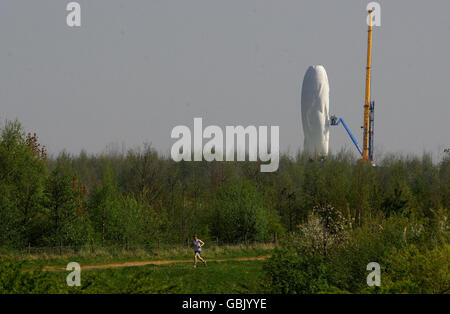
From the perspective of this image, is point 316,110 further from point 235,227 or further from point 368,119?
point 235,227

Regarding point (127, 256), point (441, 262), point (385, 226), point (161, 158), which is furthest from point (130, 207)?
point (161, 158)

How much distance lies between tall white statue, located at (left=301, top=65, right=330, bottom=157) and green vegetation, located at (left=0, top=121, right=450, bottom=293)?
47.7 feet

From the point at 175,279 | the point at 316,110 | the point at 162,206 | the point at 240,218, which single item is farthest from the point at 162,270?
the point at 316,110

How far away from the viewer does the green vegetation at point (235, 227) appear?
15508 mm

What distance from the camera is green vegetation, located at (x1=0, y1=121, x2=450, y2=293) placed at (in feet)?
50.9

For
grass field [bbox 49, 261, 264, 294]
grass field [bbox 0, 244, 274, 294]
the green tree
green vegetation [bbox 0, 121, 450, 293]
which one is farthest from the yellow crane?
grass field [bbox 49, 261, 264, 294]

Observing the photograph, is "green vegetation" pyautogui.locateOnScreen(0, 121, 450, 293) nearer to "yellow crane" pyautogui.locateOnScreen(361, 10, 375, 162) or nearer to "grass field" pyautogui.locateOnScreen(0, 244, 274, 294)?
"grass field" pyautogui.locateOnScreen(0, 244, 274, 294)

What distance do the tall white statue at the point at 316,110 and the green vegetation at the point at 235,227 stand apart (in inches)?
572

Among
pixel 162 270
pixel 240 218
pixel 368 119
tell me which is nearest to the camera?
pixel 162 270

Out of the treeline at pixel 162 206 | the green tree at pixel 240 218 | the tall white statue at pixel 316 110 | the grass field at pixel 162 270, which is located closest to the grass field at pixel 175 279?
the grass field at pixel 162 270

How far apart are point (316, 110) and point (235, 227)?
32.7 m

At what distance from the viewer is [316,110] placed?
234 ft

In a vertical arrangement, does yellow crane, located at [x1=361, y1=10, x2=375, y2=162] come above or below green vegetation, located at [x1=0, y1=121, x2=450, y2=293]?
above

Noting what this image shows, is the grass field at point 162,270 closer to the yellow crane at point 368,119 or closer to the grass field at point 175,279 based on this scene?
the grass field at point 175,279
